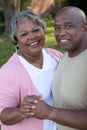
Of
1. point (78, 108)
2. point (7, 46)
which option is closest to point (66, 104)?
point (78, 108)

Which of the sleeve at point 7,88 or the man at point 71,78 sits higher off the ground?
the man at point 71,78

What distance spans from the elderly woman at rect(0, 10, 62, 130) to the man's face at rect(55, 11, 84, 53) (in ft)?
1.91

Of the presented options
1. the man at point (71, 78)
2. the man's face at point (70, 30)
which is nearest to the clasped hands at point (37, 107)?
the man at point (71, 78)

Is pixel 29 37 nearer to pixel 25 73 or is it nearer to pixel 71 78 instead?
pixel 25 73

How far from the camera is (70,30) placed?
2.28m

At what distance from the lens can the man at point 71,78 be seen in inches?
83.9

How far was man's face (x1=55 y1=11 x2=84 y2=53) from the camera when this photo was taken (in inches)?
89.5

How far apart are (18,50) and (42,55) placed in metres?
0.22

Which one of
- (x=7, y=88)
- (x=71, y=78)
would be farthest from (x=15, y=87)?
(x=71, y=78)

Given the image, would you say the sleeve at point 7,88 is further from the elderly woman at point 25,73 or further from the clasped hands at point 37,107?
the clasped hands at point 37,107

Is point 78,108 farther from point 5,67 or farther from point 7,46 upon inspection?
point 7,46

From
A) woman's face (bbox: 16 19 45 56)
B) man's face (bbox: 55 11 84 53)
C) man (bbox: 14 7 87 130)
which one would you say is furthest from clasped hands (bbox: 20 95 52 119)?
woman's face (bbox: 16 19 45 56)

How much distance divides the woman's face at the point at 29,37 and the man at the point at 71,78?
51cm

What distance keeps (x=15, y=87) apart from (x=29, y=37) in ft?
1.37
